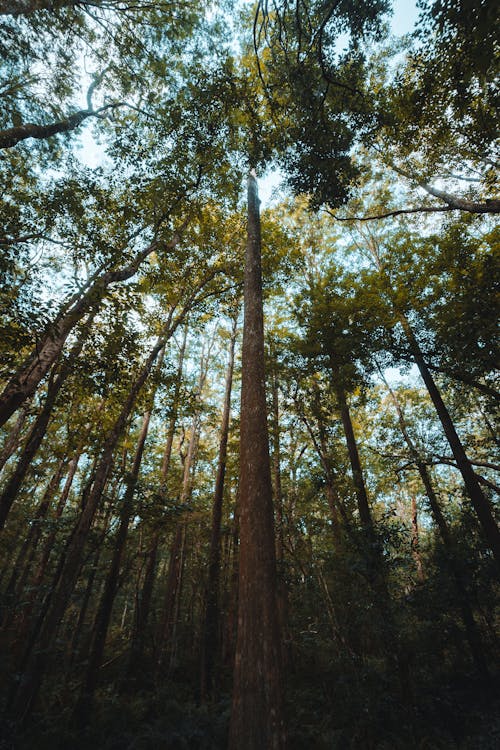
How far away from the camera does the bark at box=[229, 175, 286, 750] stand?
85.6 inches

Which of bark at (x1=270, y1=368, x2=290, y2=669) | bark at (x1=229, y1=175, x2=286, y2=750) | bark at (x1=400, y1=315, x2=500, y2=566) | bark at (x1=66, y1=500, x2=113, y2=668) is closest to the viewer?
bark at (x1=229, y1=175, x2=286, y2=750)

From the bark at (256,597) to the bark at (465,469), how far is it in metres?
7.37

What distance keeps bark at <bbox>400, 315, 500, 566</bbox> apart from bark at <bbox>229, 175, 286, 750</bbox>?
7.37m

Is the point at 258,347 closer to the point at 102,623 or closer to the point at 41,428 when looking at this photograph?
the point at 41,428

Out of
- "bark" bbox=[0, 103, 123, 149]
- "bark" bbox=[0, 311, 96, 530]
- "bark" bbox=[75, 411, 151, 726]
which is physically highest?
"bark" bbox=[0, 103, 123, 149]

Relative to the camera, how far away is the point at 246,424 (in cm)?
376

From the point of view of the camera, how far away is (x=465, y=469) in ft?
29.2

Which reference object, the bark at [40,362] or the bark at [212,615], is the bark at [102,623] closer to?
the bark at [212,615]

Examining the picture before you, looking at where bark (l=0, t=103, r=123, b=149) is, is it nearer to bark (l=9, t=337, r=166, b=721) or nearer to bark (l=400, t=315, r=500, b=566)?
bark (l=9, t=337, r=166, b=721)

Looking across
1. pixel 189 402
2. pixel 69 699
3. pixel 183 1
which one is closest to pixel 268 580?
pixel 189 402

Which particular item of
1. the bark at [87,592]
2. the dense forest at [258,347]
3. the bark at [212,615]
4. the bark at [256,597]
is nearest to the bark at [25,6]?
the dense forest at [258,347]

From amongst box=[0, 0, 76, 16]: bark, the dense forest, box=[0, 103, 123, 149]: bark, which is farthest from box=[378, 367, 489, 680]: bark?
box=[0, 0, 76, 16]: bark

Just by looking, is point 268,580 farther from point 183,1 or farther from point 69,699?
point 183,1

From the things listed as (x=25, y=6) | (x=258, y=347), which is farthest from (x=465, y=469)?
(x=25, y=6)
